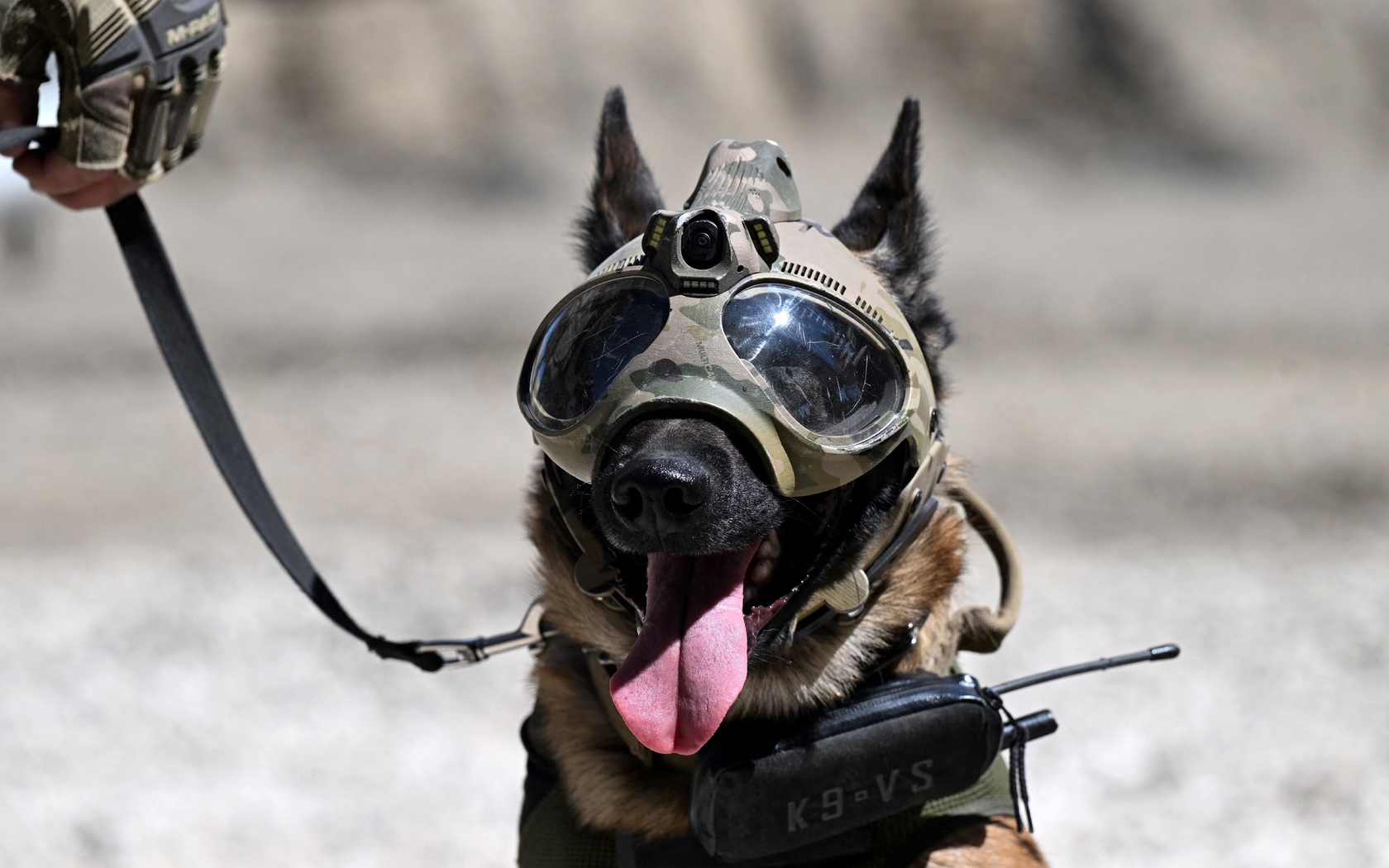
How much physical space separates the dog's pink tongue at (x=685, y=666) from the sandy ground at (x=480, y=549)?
39.4 inches

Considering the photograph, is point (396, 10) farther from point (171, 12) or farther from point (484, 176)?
point (171, 12)

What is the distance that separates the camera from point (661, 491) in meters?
1.77

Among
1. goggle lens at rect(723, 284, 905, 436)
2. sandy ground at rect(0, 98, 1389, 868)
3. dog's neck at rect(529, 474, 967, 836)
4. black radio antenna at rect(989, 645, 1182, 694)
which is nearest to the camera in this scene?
goggle lens at rect(723, 284, 905, 436)

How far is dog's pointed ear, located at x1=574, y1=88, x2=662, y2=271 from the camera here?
2381 millimetres

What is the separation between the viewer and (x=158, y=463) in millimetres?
9758

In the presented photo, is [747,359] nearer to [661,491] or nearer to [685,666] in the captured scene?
[661,491]

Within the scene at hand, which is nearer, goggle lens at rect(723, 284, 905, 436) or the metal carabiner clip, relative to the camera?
goggle lens at rect(723, 284, 905, 436)

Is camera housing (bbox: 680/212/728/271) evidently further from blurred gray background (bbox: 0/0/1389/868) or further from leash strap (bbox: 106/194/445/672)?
blurred gray background (bbox: 0/0/1389/868)

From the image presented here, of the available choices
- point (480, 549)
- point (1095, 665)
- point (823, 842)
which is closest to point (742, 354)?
point (823, 842)

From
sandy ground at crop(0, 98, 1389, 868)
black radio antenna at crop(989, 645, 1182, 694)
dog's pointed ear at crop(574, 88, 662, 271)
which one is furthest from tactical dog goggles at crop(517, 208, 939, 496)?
sandy ground at crop(0, 98, 1389, 868)

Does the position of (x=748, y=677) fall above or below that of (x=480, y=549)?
Result: above

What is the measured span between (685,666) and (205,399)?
1144mm

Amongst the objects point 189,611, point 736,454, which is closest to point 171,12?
point 736,454

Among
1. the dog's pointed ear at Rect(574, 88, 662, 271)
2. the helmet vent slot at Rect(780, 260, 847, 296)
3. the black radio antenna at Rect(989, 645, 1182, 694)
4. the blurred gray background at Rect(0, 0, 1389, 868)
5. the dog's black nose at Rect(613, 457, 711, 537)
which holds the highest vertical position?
the helmet vent slot at Rect(780, 260, 847, 296)
